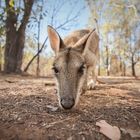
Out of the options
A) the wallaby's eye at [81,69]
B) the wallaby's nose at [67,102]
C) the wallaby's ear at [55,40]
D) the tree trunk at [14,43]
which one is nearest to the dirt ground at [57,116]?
the wallaby's nose at [67,102]

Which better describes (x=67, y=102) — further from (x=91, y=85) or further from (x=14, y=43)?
(x=14, y=43)

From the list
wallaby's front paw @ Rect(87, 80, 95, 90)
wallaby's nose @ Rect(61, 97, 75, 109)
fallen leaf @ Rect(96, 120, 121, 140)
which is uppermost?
wallaby's front paw @ Rect(87, 80, 95, 90)

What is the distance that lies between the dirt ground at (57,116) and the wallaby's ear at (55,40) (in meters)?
1.14

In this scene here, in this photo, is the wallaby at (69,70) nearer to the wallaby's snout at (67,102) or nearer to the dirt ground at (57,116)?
the wallaby's snout at (67,102)

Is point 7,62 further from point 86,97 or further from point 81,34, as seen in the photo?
point 86,97

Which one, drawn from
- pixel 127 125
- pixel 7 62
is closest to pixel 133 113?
pixel 127 125

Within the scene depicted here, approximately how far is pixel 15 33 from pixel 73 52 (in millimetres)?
12017

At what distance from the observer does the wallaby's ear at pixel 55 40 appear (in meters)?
7.03

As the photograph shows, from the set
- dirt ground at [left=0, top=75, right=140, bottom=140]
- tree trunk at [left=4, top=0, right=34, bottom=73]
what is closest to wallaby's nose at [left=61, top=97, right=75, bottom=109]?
dirt ground at [left=0, top=75, right=140, bottom=140]

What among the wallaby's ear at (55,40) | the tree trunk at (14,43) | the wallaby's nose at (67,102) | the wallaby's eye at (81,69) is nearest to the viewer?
the wallaby's nose at (67,102)

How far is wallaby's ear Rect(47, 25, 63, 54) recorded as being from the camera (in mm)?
7031

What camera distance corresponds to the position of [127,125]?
6141 mm

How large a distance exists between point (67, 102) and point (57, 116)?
0.54 metres

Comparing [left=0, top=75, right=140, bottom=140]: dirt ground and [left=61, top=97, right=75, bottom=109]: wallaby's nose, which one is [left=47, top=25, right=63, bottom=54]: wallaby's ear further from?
[left=61, top=97, right=75, bottom=109]: wallaby's nose
